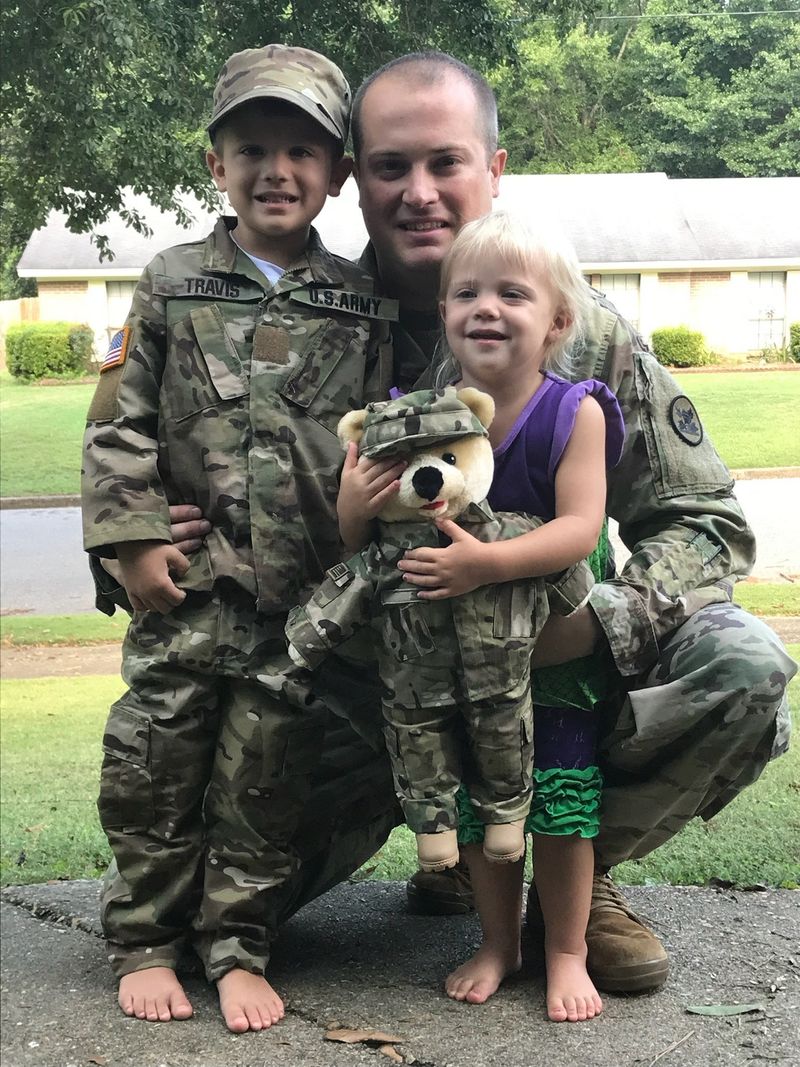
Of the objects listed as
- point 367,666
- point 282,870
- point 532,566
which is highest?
point 532,566

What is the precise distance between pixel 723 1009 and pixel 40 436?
6.12 metres

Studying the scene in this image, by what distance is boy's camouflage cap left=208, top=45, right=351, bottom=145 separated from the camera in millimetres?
2336

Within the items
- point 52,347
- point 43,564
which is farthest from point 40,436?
point 52,347

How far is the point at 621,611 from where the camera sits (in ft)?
7.32

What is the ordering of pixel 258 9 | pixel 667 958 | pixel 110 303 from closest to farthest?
1. pixel 667 958
2. pixel 258 9
3. pixel 110 303

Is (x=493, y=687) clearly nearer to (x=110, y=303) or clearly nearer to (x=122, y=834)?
(x=122, y=834)

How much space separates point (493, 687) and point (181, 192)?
375 cm

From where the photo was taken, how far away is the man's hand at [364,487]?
2.01 meters

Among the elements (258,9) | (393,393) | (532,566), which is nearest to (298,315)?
(393,393)

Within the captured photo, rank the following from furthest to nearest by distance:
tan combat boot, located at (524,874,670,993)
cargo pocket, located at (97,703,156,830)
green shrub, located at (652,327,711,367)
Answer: green shrub, located at (652,327,711,367)
cargo pocket, located at (97,703,156,830)
tan combat boot, located at (524,874,670,993)

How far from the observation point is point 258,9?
4.58m

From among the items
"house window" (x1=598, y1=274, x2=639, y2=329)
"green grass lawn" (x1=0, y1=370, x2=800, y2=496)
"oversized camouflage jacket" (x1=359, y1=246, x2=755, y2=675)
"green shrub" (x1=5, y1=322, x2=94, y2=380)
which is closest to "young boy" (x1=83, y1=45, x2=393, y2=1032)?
"oversized camouflage jacket" (x1=359, y1=246, x2=755, y2=675)

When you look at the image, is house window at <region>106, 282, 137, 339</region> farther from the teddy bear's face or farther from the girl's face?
the teddy bear's face

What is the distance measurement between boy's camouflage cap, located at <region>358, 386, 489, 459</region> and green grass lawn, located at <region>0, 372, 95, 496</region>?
5.09m
